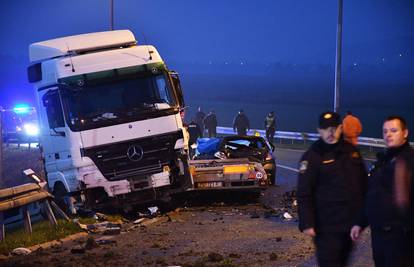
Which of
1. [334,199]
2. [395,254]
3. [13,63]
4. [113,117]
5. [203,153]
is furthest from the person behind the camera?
[13,63]

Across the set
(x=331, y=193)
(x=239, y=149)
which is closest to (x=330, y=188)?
(x=331, y=193)

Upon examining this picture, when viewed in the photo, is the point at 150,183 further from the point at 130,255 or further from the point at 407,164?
the point at 407,164

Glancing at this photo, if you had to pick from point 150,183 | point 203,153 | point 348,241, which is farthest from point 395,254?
point 203,153

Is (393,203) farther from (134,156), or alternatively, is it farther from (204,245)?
(134,156)

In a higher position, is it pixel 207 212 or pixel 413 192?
pixel 413 192

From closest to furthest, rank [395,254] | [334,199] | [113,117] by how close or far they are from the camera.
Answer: [395,254]
[334,199]
[113,117]

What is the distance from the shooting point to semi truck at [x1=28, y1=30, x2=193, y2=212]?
43.8ft

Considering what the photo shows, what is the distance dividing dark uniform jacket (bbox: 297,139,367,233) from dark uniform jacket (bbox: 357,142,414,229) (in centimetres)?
19

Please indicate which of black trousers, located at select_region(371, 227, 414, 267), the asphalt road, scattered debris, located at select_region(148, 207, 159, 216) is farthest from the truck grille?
black trousers, located at select_region(371, 227, 414, 267)

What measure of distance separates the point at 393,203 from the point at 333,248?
67cm

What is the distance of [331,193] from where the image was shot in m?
6.01

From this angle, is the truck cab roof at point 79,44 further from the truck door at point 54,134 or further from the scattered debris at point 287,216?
the scattered debris at point 287,216

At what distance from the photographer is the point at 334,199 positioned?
6.00m

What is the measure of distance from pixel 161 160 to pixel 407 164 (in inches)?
335
